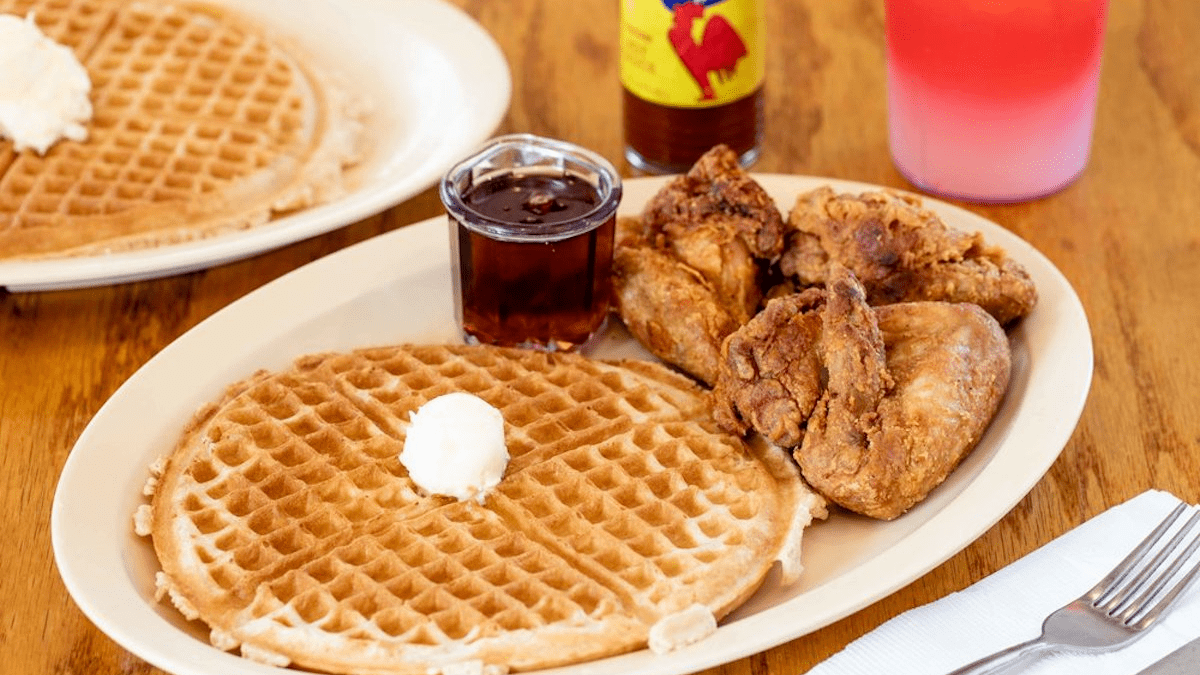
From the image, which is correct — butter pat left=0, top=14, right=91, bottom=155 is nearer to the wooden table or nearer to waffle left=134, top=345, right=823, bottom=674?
the wooden table

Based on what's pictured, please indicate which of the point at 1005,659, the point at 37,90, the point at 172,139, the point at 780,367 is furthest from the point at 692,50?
the point at 1005,659

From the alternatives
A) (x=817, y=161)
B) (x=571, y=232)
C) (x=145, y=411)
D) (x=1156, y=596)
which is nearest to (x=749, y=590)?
(x=1156, y=596)

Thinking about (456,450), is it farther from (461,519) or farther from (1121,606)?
(1121,606)

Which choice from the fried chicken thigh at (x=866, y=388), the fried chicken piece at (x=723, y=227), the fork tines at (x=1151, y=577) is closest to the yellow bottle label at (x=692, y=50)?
the fried chicken piece at (x=723, y=227)

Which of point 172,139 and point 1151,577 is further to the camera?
point 172,139

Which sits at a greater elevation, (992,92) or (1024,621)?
(992,92)

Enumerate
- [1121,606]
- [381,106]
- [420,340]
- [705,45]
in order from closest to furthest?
1. [1121,606]
2. [420,340]
3. [705,45]
4. [381,106]

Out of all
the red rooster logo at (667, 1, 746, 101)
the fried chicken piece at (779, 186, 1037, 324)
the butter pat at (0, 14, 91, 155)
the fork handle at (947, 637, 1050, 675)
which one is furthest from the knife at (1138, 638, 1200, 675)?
the butter pat at (0, 14, 91, 155)

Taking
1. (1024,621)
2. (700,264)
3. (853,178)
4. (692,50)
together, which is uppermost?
(692,50)
